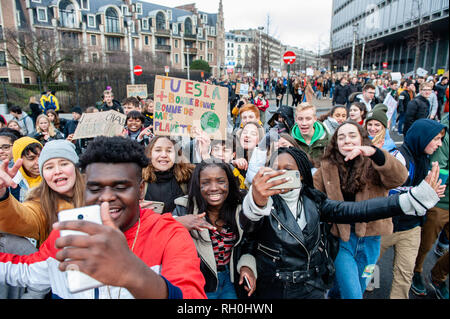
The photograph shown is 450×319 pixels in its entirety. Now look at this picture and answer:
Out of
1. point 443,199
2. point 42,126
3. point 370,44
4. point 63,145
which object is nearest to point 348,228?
point 443,199

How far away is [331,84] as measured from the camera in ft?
81.7

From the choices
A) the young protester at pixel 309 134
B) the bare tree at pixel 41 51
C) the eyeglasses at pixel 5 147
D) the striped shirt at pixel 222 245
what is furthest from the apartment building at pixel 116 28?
the striped shirt at pixel 222 245

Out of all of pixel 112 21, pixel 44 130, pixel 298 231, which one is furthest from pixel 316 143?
pixel 112 21

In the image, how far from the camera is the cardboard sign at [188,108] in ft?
11.5

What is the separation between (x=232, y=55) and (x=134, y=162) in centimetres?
11185

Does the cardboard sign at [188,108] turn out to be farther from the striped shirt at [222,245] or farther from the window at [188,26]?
the window at [188,26]

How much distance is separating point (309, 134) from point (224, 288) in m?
2.57

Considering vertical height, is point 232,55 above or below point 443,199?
above

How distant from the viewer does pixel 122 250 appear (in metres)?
0.80

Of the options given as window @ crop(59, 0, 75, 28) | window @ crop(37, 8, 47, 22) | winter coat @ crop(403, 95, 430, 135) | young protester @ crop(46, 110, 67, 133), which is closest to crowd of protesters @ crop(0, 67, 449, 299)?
young protester @ crop(46, 110, 67, 133)

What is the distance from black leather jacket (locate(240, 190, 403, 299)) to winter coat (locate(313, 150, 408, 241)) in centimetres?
40

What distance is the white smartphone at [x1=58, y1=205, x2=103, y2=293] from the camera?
0.76 m
